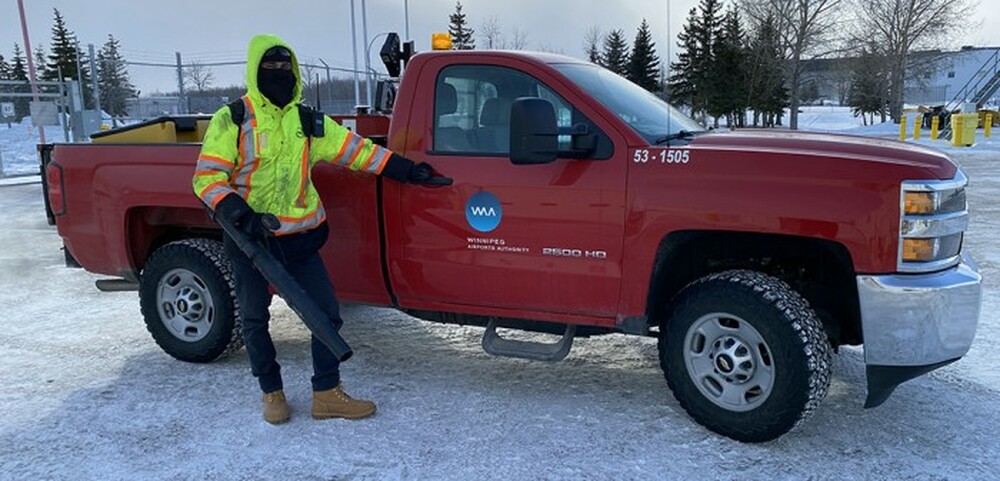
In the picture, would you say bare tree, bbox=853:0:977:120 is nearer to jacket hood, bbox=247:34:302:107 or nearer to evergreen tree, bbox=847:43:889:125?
evergreen tree, bbox=847:43:889:125

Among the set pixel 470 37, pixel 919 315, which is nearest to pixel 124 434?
pixel 919 315

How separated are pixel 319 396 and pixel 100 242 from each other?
2.13 m

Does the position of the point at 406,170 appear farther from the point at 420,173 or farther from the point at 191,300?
the point at 191,300

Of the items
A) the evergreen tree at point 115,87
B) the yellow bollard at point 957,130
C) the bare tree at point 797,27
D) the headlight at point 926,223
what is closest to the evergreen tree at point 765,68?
the bare tree at point 797,27

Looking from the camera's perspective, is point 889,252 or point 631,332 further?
point 631,332

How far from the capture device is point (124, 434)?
3.86 m

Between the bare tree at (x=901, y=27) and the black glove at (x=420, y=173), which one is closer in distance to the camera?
the black glove at (x=420, y=173)

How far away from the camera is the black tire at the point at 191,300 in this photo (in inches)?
185

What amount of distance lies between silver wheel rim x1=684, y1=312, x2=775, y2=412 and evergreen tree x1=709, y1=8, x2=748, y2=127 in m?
38.4

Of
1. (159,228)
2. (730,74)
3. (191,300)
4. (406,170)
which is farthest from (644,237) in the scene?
(730,74)

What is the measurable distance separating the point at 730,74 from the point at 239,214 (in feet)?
137

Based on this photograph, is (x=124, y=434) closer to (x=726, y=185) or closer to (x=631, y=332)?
(x=631, y=332)

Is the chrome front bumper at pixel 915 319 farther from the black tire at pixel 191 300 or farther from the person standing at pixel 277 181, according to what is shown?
the black tire at pixel 191 300

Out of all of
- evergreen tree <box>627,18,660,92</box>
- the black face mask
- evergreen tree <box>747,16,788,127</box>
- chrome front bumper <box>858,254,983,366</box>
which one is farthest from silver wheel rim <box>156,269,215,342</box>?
evergreen tree <box>747,16,788,127</box>
